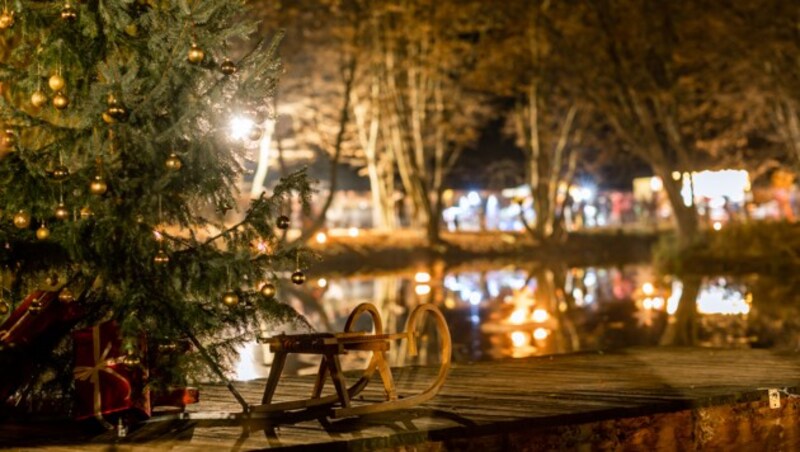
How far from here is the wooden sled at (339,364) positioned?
7.46 m

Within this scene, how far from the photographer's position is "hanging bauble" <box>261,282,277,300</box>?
7664mm

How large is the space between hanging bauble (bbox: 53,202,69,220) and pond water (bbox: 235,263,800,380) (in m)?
6.53

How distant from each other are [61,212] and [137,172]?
0.62m

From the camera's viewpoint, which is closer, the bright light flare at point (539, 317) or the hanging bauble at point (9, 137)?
the hanging bauble at point (9, 137)

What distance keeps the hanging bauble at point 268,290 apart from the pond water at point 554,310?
19.6ft

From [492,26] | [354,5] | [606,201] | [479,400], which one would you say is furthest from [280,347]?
[606,201]

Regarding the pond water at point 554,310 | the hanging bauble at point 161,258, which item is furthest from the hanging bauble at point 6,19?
the pond water at point 554,310

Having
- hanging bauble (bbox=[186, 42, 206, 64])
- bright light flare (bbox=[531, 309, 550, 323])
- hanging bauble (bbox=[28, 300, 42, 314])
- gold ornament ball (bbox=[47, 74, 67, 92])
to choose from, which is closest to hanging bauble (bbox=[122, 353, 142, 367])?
hanging bauble (bbox=[28, 300, 42, 314])

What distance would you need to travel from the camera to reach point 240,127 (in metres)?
7.88

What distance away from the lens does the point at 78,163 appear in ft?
24.8

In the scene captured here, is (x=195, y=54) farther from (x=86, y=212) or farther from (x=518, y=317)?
(x=518, y=317)

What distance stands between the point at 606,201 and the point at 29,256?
236 feet

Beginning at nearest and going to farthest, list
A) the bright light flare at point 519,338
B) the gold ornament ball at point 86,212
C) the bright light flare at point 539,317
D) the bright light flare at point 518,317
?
the gold ornament ball at point 86,212, the bright light flare at point 519,338, the bright light flare at point 518,317, the bright light flare at point 539,317

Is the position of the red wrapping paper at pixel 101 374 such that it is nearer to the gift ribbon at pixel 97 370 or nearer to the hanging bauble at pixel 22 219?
the gift ribbon at pixel 97 370
